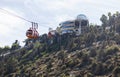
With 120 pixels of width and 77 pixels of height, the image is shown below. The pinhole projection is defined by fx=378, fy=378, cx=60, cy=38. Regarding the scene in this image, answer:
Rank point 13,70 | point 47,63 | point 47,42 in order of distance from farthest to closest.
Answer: point 47,42, point 13,70, point 47,63

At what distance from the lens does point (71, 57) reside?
104m

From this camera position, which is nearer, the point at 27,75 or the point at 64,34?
the point at 27,75

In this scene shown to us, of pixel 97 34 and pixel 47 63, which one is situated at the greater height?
pixel 97 34

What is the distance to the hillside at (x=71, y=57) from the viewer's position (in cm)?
8825

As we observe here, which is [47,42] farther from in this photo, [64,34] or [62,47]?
[62,47]

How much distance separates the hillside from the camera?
3474 inches

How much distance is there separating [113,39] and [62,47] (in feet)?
55.5

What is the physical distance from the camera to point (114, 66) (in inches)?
3310

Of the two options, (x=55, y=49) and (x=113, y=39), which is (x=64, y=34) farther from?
(x=113, y=39)

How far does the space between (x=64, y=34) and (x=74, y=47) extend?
1830 centimetres

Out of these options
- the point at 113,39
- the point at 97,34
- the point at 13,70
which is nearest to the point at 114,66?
the point at 113,39

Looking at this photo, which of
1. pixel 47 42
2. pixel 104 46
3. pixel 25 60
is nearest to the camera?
pixel 104 46

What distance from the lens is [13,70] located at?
11631 centimetres

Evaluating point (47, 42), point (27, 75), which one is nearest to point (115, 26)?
point (47, 42)
